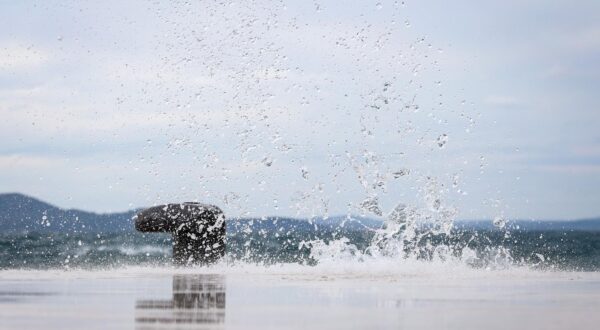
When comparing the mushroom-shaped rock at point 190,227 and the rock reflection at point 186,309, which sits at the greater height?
the mushroom-shaped rock at point 190,227

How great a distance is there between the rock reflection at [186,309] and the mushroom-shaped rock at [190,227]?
355cm

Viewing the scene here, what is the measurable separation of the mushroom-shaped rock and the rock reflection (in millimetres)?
3548

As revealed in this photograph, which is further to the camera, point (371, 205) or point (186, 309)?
point (371, 205)

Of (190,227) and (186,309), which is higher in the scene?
(190,227)

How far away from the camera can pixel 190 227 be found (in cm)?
1473

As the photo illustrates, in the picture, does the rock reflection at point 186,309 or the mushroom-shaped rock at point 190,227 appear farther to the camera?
the mushroom-shaped rock at point 190,227

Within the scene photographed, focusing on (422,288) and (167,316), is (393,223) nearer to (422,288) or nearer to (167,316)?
(422,288)

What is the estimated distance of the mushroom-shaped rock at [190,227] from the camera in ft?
47.8

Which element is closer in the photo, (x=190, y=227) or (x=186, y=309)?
(x=186, y=309)

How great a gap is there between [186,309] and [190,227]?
6794 millimetres

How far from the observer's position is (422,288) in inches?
422

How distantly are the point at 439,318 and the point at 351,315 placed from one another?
61 centimetres

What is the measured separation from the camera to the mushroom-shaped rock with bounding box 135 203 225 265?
14578 millimetres

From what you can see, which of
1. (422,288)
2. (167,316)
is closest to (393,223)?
(422,288)
